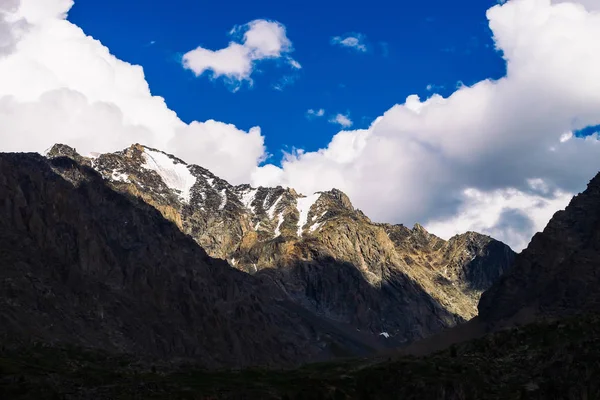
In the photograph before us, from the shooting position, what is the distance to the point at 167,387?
15062cm

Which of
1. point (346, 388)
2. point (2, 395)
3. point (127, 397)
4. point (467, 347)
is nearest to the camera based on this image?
point (2, 395)

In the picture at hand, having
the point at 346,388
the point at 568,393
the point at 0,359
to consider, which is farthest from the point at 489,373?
the point at 0,359

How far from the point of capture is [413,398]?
458ft

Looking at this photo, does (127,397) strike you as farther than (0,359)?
No

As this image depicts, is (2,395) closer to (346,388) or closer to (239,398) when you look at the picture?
(239,398)

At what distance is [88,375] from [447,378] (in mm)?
72947

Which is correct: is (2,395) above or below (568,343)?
below

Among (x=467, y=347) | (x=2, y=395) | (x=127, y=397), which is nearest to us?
(x=2, y=395)

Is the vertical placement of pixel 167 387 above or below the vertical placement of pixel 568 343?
below

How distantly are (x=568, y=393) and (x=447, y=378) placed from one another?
21.5 meters

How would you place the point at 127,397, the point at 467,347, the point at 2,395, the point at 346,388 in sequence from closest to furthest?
the point at 2,395
the point at 127,397
the point at 346,388
the point at 467,347

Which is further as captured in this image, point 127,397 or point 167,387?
point 167,387

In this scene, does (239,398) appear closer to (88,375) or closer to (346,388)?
(346,388)

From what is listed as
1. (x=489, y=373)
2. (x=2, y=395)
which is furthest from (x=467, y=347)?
(x=2, y=395)
